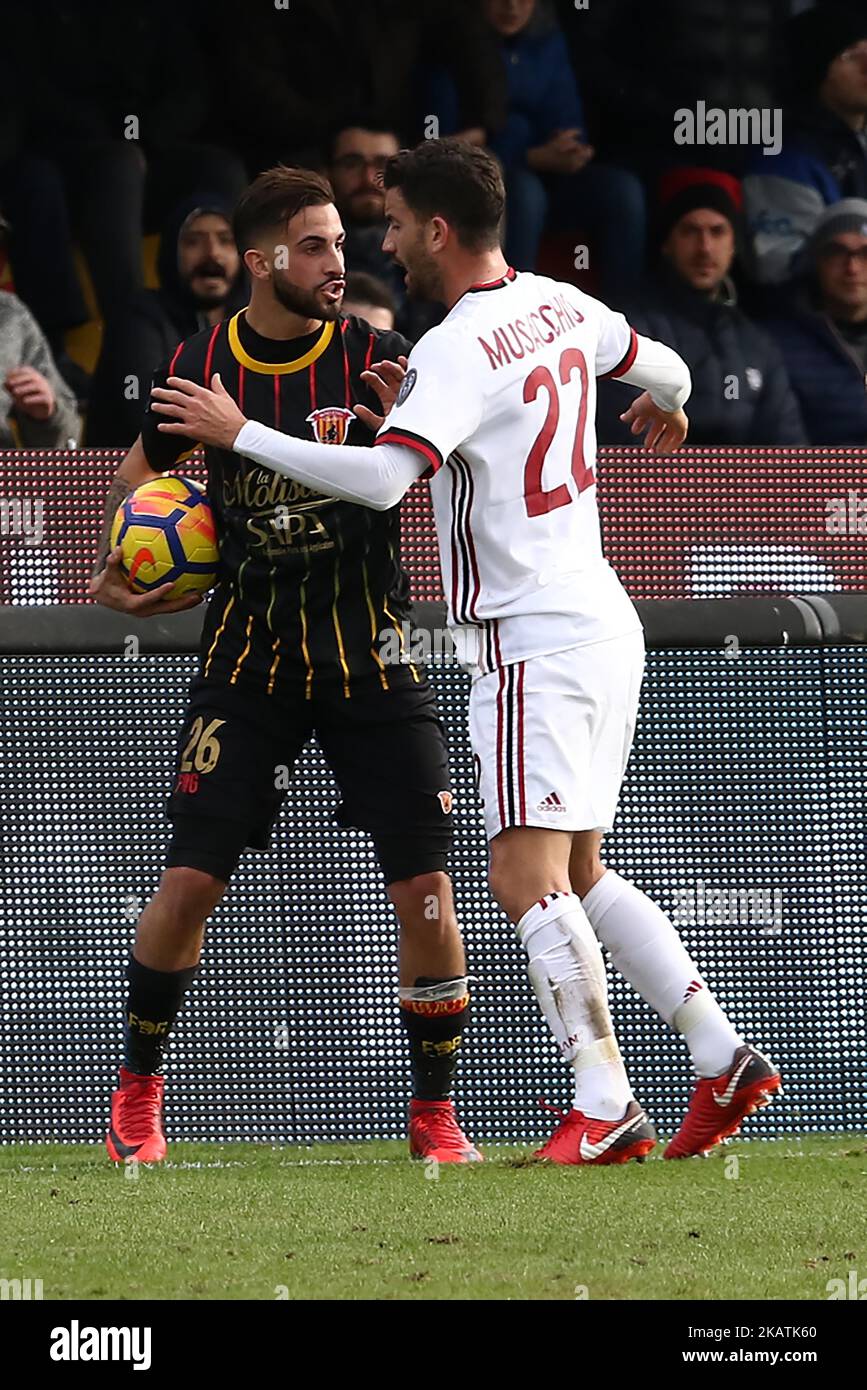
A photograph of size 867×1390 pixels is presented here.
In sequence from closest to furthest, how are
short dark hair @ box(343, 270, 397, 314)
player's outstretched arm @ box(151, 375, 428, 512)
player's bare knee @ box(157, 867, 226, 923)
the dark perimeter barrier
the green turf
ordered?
the green turf, player's outstretched arm @ box(151, 375, 428, 512), player's bare knee @ box(157, 867, 226, 923), the dark perimeter barrier, short dark hair @ box(343, 270, 397, 314)

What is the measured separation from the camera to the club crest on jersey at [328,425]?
495cm

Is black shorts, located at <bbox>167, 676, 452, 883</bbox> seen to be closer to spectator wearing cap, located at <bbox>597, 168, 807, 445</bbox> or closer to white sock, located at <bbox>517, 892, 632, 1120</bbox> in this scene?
white sock, located at <bbox>517, 892, 632, 1120</bbox>

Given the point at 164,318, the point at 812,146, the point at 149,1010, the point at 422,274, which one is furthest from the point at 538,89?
the point at 149,1010

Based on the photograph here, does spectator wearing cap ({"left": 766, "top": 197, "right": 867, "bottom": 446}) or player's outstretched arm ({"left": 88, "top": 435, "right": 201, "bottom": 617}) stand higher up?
spectator wearing cap ({"left": 766, "top": 197, "right": 867, "bottom": 446})

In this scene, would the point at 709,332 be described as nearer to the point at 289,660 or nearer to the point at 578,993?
the point at 289,660

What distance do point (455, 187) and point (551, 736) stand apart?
1.15 meters

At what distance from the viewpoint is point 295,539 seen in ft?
16.1

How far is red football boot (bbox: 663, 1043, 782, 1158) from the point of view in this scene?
14.7 ft

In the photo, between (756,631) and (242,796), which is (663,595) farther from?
(242,796)

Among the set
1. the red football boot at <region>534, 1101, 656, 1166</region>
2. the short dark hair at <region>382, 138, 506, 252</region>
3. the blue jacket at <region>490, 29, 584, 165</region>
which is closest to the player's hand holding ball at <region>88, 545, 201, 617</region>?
the short dark hair at <region>382, 138, 506, 252</region>

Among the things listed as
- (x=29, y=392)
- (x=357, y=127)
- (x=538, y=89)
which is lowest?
(x=29, y=392)

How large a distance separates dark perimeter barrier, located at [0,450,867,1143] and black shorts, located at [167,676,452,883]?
0.78 meters
